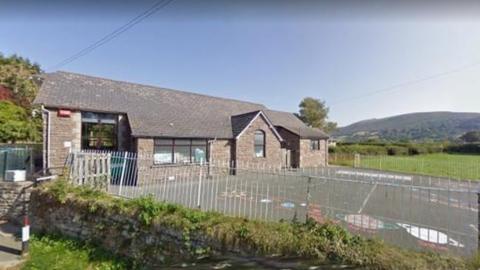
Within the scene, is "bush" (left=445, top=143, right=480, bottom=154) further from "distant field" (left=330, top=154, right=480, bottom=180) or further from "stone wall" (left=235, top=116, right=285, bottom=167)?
"stone wall" (left=235, top=116, right=285, bottom=167)

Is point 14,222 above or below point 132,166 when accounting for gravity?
below

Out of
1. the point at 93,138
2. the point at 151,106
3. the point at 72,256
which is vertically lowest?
the point at 72,256

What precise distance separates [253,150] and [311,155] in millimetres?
8186

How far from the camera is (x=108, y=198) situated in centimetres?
841

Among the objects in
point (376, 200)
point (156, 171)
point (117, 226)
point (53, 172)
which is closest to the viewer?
point (117, 226)

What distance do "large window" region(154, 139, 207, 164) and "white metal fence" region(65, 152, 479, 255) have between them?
242cm

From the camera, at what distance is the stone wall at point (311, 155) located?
82.6 feet

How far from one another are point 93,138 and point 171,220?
14644 millimetres

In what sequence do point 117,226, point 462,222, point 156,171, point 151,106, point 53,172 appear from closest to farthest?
point 462,222 < point 117,226 < point 53,172 < point 156,171 < point 151,106

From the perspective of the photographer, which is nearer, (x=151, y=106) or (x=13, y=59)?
(x=151, y=106)

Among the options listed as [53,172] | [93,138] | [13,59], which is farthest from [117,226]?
[13,59]

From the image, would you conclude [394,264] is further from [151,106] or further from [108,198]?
[151,106]

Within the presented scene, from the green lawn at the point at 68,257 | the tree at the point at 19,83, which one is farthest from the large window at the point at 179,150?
the tree at the point at 19,83

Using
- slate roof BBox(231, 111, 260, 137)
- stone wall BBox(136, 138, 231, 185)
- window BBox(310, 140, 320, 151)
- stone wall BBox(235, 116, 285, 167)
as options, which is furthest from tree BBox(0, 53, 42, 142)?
window BBox(310, 140, 320, 151)
